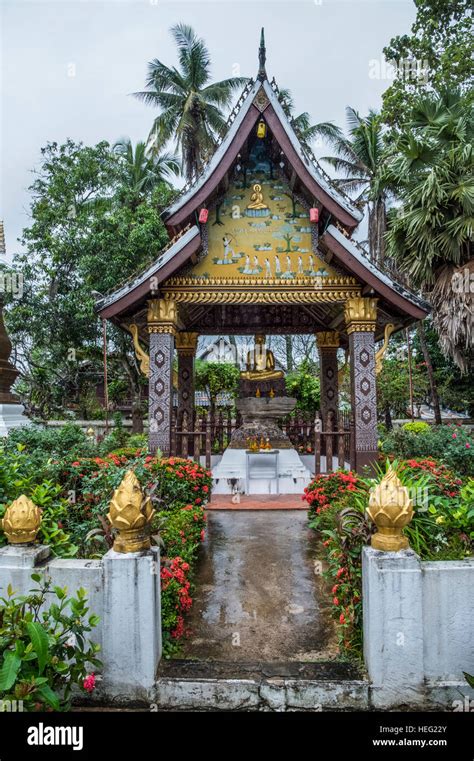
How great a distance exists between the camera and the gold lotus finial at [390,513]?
302 cm

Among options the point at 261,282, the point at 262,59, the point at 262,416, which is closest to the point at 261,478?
the point at 262,416

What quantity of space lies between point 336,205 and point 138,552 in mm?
7720

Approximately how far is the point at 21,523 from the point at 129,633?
1.05 metres

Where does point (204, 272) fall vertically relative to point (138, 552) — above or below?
above

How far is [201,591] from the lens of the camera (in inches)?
183

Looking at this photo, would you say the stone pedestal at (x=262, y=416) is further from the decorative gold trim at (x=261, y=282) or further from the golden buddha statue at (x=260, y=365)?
the decorative gold trim at (x=261, y=282)

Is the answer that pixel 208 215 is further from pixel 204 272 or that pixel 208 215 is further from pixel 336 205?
pixel 336 205

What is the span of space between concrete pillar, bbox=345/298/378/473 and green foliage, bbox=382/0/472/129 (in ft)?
38.0

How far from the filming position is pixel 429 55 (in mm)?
18125

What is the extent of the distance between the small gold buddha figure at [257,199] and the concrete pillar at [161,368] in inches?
104
